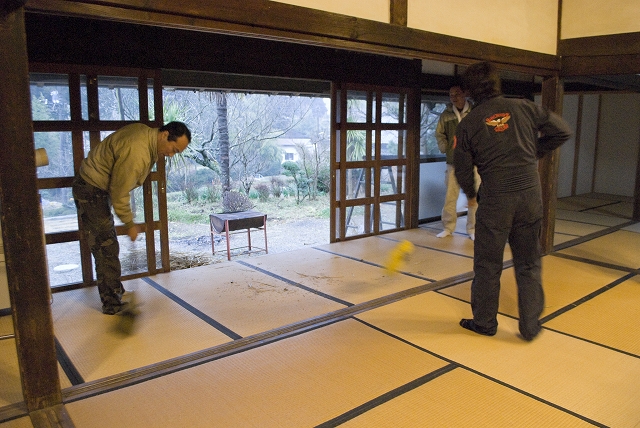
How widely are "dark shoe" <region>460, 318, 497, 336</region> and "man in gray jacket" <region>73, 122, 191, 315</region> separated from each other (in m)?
2.05

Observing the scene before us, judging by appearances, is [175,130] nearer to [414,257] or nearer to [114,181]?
[114,181]

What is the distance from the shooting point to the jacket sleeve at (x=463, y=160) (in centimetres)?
274

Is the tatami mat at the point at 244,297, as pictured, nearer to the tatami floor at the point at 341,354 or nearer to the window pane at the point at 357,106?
the tatami floor at the point at 341,354

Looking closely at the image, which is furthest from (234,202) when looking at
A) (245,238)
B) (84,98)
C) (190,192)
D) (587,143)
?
(84,98)

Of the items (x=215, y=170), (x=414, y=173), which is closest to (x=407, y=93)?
(x=414, y=173)

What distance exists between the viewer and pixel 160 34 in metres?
3.93

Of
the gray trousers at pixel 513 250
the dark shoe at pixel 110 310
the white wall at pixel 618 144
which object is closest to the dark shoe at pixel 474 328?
the gray trousers at pixel 513 250

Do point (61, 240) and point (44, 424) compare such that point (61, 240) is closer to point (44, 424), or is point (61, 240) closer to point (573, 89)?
point (44, 424)

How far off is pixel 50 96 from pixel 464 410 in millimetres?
3432

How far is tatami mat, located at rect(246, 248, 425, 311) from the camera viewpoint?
3686 millimetres

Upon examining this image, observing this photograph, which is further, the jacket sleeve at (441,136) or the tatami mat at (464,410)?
the jacket sleeve at (441,136)

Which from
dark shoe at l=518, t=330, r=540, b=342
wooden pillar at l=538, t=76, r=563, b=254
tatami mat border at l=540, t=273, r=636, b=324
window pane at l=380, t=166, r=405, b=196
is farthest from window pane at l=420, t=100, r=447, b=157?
dark shoe at l=518, t=330, r=540, b=342

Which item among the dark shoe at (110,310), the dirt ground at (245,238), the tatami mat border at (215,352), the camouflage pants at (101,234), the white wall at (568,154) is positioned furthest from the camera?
the dirt ground at (245,238)

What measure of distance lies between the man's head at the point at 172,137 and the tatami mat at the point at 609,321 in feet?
8.35
